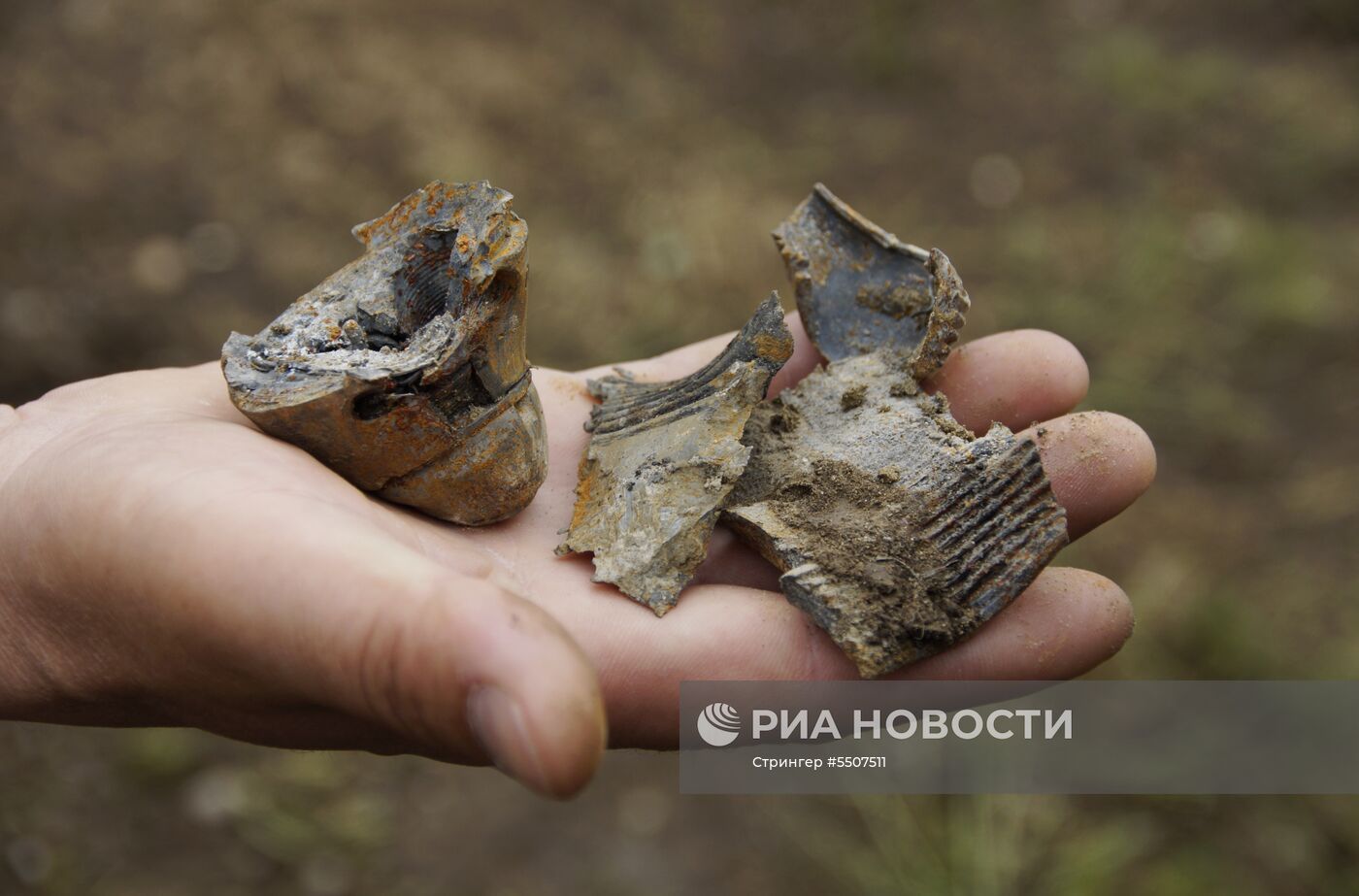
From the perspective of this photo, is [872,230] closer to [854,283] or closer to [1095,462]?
[854,283]

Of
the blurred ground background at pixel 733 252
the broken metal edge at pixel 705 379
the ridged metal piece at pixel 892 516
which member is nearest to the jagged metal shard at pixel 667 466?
the broken metal edge at pixel 705 379

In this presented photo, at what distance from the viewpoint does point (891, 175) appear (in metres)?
5.25

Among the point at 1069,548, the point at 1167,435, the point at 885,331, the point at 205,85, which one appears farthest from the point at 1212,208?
the point at 205,85

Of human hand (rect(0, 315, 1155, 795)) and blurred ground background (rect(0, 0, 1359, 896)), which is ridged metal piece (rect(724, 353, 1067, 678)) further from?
blurred ground background (rect(0, 0, 1359, 896))

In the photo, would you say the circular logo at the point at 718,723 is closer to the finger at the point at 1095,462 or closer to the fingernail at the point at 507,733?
the fingernail at the point at 507,733

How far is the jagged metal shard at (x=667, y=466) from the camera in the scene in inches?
89.1

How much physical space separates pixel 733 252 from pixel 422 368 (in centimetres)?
276

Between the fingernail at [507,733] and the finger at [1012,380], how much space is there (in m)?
1.53

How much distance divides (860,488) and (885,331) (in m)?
0.64

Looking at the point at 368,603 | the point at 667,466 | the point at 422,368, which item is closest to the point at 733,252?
the point at 667,466

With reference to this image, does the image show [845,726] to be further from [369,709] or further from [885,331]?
[885,331]

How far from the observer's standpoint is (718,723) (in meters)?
2.09

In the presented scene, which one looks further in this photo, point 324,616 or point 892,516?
point 892,516

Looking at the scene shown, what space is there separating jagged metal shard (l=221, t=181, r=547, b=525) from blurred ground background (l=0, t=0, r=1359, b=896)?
148cm
